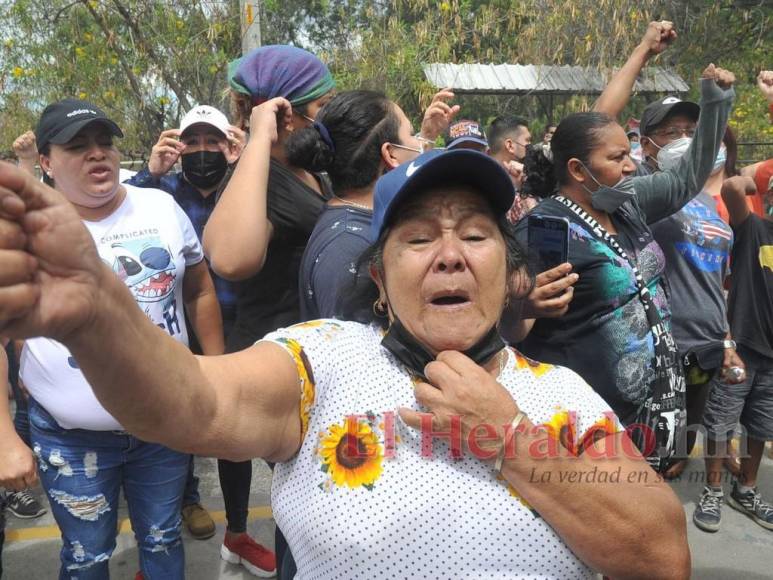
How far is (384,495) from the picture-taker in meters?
1.26

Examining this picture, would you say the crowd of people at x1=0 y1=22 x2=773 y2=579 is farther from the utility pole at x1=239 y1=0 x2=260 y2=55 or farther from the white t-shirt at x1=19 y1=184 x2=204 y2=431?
the utility pole at x1=239 y1=0 x2=260 y2=55

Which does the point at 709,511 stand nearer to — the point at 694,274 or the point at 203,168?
the point at 694,274

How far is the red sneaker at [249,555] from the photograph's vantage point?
3.17 m

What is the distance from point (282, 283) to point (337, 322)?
3.01 feet

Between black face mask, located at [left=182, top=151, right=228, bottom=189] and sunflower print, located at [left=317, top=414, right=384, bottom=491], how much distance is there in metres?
2.42

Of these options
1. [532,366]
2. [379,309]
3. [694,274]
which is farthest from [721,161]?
A: [379,309]

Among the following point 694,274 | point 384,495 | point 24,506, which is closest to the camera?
point 384,495

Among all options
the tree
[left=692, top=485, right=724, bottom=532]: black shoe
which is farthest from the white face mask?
the tree

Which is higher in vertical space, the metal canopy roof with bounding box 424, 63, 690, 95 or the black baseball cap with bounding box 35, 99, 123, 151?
the black baseball cap with bounding box 35, 99, 123, 151

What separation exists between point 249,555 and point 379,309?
6.74ft

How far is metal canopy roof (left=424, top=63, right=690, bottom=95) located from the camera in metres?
10.3

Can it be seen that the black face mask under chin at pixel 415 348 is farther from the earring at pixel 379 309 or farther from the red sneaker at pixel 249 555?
the red sneaker at pixel 249 555

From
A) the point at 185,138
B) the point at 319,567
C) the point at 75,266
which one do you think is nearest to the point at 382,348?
the point at 319,567

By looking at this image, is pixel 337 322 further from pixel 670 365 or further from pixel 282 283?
pixel 670 365
